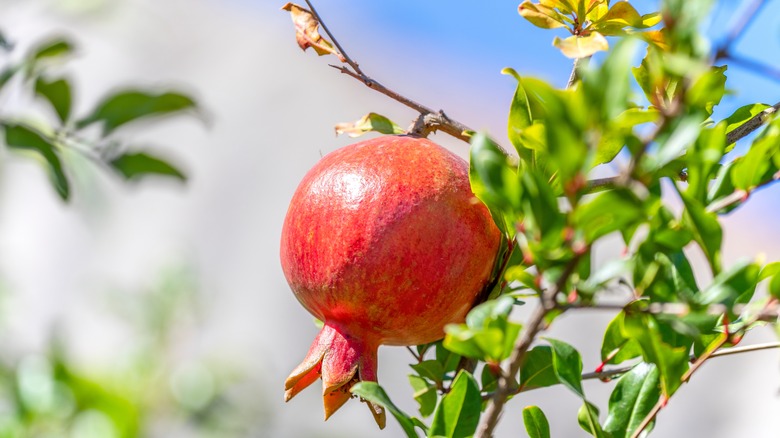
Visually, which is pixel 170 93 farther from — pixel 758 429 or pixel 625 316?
pixel 758 429

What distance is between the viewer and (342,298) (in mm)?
803

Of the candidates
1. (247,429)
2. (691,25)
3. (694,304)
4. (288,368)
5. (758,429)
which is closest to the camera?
(691,25)

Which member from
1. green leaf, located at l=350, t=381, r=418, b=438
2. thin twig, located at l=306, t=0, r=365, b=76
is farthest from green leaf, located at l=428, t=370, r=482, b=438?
thin twig, located at l=306, t=0, r=365, b=76

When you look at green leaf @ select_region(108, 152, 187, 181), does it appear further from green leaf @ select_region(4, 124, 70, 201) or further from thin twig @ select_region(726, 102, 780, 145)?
thin twig @ select_region(726, 102, 780, 145)

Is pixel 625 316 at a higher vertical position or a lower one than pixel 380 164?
lower

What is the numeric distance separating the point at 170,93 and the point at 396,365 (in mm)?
2943

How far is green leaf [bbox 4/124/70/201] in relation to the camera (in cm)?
66

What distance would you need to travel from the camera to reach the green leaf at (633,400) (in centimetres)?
74

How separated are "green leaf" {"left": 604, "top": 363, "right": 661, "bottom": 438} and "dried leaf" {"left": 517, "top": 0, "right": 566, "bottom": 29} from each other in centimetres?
32

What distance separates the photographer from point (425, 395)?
0.97 meters

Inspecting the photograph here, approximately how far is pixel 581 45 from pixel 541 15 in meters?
0.12

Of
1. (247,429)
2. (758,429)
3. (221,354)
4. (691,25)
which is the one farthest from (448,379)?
(758,429)

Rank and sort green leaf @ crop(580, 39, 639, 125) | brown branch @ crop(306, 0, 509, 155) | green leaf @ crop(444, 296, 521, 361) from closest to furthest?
green leaf @ crop(580, 39, 639, 125)
green leaf @ crop(444, 296, 521, 361)
brown branch @ crop(306, 0, 509, 155)

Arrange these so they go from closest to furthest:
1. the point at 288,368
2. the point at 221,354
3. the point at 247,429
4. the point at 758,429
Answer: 1. the point at 247,429
2. the point at 221,354
3. the point at 758,429
4. the point at 288,368
